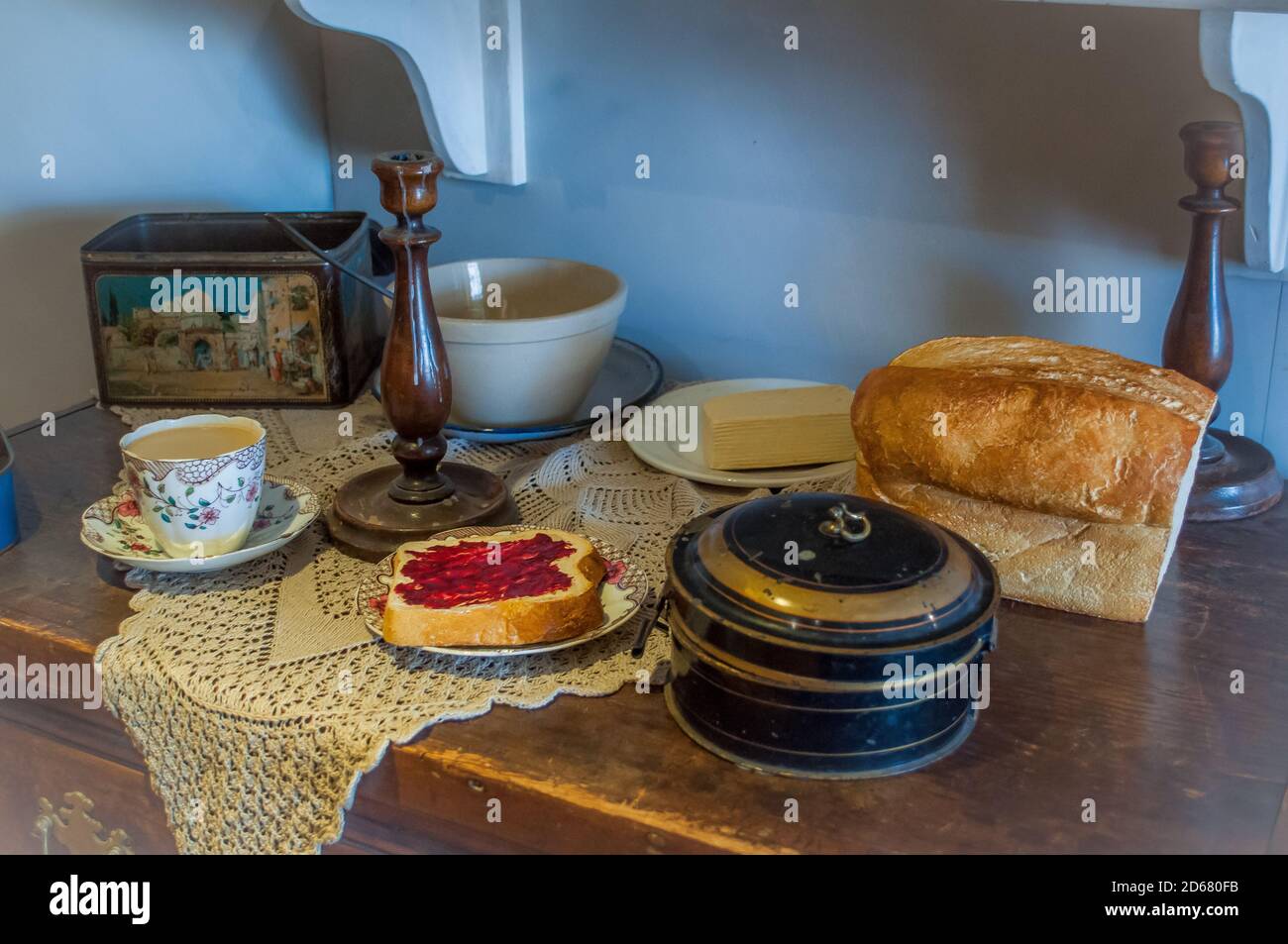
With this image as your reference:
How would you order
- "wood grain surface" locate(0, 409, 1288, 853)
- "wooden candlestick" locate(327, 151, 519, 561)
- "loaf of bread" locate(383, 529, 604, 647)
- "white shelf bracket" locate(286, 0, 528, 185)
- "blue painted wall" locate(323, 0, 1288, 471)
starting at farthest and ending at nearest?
"white shelf bracket" locate(286, 0, 528, 185) → "blue painted wall" locate(323, 0, 1288, 471) → "wooden candlestick" locate(327, 151, 519, 561) → "loaf of bread" locate(383, 529, 604, 647) → "wood grain surface" locate(0, 409, 1288, 853)

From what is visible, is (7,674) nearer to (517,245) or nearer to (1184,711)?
(517,245)

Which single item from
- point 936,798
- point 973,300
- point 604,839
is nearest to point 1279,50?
point 973,300

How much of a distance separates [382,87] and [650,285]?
1.26 ft

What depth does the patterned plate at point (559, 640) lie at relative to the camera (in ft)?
2.71

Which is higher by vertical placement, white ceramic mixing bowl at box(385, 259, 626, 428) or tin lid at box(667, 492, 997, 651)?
white ceramic mixing bowl at box(385, 259, 626, 428)

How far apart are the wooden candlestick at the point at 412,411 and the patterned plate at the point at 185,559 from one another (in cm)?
3

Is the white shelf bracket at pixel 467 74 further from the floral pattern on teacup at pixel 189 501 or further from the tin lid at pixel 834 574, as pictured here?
the tin lid at pixel 834 574

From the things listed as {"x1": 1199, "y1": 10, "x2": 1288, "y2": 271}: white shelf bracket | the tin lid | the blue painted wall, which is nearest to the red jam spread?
the tin lid

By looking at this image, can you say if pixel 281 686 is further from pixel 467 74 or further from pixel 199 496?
pixel 467 74

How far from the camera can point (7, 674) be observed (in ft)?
3.04

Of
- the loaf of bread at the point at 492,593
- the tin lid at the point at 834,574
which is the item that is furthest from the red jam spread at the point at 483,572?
the tin lid at the point at 834,574

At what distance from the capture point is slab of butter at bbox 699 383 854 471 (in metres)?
1.08

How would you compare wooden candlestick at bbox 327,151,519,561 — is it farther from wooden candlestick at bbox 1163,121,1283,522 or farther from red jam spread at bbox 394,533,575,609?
wooden candlestick at bbox 1163,121,1283,522

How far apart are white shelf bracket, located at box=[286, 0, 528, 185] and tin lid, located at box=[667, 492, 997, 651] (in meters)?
0.63
